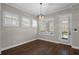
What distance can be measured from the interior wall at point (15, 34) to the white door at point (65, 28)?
2.59 ft

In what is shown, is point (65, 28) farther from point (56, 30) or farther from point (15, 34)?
point (15, 34)

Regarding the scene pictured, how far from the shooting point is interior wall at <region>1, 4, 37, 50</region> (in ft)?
6.59

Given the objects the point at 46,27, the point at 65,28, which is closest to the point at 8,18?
the point at 46,27

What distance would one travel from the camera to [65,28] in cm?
194

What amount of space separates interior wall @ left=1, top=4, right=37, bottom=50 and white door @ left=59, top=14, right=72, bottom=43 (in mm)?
791

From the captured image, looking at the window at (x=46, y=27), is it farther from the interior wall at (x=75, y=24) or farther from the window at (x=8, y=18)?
the window at (x=8, y=18)

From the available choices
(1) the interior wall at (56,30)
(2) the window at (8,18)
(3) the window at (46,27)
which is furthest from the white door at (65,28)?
(2) the window at (8,18)

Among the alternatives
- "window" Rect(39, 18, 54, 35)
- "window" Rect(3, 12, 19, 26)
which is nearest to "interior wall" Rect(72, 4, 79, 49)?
"window" Rect(39, 18, 54, 35)

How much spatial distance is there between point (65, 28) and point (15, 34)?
164cm

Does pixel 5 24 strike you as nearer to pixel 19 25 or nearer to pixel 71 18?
pixel 19 25

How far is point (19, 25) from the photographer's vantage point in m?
2.50

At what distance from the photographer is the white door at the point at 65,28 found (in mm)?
1890

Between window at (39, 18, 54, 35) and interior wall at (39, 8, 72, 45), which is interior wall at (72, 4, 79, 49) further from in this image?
window at (39, 18, 54, 35)
